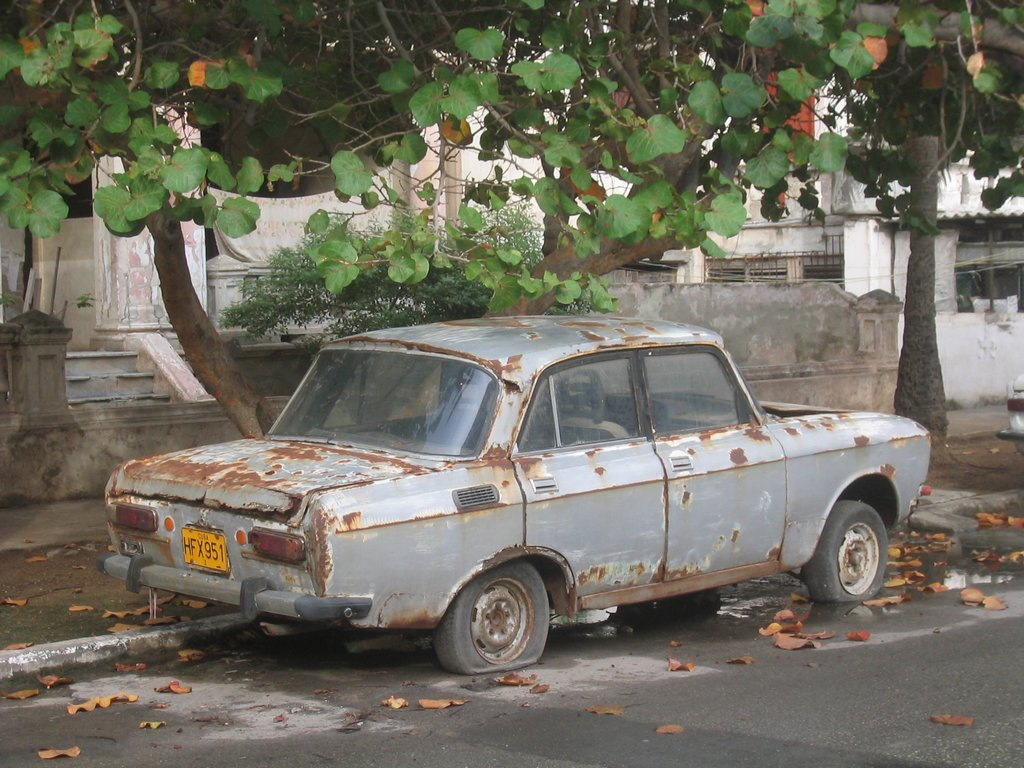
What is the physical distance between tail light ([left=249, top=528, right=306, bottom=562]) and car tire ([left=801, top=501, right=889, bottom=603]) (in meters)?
3.42

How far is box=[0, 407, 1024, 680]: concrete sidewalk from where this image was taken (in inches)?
263

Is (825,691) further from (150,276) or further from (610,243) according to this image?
(150,276)

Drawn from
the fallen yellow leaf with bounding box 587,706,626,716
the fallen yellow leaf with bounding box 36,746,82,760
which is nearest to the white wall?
the fallen yellow leaf with bounding box 587,706,626,716

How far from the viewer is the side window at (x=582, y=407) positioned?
673 centimetres

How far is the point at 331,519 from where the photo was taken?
5770 mm

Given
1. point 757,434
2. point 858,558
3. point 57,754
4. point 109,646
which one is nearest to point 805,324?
point 858,558

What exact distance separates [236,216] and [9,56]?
1.50 meters

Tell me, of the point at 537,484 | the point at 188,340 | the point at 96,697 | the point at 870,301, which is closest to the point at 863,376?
the point at 870,301

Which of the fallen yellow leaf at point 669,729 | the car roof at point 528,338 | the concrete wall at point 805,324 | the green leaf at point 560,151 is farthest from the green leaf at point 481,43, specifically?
the concrete wall at point 805,324

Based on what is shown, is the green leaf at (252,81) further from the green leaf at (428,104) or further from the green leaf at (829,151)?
the green leaf at (829,151)

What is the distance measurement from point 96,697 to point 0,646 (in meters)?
1.20

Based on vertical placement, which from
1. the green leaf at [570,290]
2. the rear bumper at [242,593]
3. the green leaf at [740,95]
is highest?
the green leaf at [740,95]

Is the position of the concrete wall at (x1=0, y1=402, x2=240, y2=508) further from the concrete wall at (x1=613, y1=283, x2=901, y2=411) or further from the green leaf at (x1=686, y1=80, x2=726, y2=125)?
the concrete wall at (x1=613, y1=283, x2=901, y2=411)

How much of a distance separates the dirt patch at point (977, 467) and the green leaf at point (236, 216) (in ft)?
26.0
